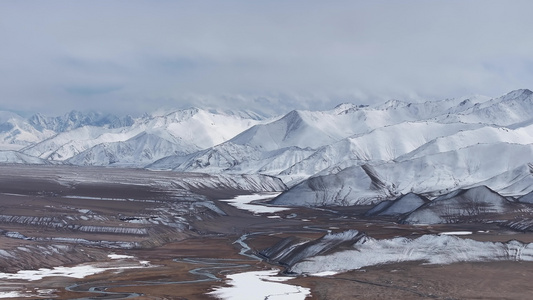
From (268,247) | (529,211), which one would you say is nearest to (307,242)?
(268,247)

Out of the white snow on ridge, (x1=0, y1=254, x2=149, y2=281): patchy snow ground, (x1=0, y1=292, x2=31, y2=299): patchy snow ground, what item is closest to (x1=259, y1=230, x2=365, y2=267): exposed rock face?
the white snow on ridge

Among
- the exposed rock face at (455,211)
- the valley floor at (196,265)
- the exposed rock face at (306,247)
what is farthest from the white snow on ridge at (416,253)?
the exposed rock face at (455,211)

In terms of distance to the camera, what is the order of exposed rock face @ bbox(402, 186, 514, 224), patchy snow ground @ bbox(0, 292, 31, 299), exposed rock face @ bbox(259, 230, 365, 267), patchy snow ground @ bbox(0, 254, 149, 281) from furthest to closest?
exposed rock face @ bbox(402, 186, 514, 224) < exposed rock face @ bbox(259, 230, 365, 267) < patchy snow ground @ bbox(0, 254, 149, 281) < patchy snow ground @ bbox(0, 292, 31, 299)

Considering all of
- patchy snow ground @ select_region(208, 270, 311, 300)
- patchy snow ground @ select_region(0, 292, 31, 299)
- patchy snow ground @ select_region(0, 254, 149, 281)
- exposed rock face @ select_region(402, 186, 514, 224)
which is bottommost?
patchy snow ground @ select_region(208, 270, 311, 300)

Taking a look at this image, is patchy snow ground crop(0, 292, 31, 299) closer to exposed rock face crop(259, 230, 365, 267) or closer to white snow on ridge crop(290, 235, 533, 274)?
white snow on ridge crop(290, 235, 533, 274)

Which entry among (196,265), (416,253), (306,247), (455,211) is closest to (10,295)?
(196,265)

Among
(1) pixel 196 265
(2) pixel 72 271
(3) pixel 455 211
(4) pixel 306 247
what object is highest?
(3) pixel 455 211

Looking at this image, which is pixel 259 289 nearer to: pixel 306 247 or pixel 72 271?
pixel 72 271

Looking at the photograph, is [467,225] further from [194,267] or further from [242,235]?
[194,267]

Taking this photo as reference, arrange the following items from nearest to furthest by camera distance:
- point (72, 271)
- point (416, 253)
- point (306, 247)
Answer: point (72, 271) < point (416, 253) < point (306, 247)

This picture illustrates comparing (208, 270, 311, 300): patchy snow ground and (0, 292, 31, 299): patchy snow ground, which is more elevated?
(0, 292, 31, 299): patchy snow ground
